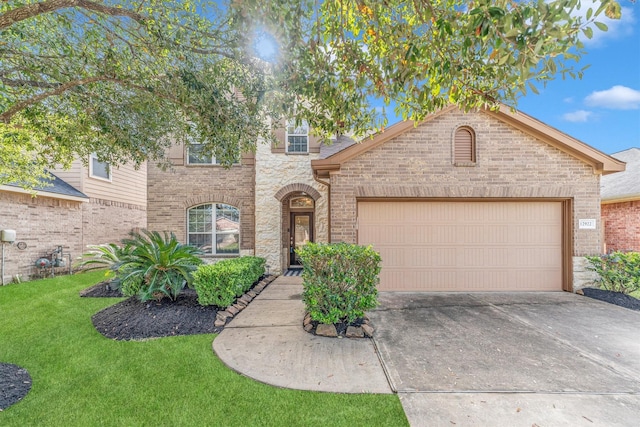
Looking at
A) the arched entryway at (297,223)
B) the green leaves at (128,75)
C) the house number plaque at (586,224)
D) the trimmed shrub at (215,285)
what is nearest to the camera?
the green leaves at (128,75)

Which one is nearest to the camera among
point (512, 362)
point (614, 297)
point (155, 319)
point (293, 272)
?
point (512, 362)

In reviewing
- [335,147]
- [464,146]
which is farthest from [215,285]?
[335,147]

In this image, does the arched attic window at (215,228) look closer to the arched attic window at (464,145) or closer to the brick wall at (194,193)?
the brick wall at (194,193)

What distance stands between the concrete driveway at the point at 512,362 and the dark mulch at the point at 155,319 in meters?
3.14

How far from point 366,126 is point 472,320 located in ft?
13.3

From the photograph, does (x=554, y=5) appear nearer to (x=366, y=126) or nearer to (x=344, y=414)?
(x=366, y=126)

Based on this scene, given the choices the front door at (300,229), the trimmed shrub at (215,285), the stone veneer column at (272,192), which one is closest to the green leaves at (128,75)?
the trimmed shrub at (215,285)

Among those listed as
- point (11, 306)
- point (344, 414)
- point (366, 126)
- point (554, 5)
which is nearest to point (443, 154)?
point (366, 126)

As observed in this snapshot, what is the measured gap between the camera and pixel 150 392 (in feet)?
10.2

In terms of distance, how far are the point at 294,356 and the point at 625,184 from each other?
14.7 metres

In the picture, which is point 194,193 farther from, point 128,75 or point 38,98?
point 38,98

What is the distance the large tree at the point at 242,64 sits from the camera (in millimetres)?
3156

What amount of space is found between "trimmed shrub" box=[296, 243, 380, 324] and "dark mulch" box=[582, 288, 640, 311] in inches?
237

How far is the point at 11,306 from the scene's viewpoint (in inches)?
254
